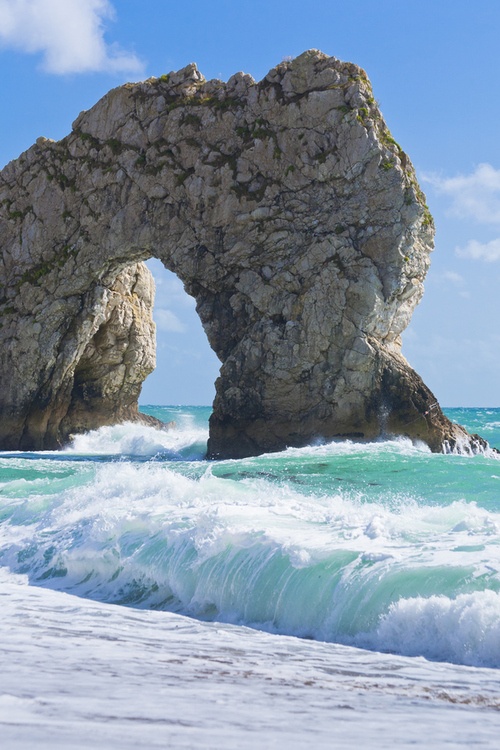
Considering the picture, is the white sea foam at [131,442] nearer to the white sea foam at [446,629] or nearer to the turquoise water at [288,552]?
the turquoise water at [288,552]

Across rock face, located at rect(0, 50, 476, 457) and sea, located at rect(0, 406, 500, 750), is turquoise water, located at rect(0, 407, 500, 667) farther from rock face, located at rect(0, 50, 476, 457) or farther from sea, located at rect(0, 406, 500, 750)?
rock face, located at rect(0, 50, 476, 457)

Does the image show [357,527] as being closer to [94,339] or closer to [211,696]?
[211,696]

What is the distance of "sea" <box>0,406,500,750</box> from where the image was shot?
331cm

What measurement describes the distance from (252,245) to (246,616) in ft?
54.8

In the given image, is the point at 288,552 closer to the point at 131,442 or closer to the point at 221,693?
the point at 221,693

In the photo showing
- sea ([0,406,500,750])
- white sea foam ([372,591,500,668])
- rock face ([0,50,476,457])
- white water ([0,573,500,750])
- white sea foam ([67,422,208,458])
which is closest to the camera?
white water ([0,573,500,750])

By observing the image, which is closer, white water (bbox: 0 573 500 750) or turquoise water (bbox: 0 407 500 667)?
white water (bbox: 0 573 500 750)

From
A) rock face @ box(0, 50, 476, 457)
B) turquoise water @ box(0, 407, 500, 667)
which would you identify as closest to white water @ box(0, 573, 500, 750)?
turquoise water @ box(0, 407, 500, 667)

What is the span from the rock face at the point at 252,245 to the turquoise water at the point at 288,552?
328 inches

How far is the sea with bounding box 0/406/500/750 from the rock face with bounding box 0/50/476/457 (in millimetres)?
9586

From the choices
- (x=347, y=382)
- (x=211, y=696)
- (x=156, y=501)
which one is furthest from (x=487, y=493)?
(x=347, y=382)

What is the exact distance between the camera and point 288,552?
6598 millimetres

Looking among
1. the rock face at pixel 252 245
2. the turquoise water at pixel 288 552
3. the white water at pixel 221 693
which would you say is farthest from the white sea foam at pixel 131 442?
the white water at pixel 221 693

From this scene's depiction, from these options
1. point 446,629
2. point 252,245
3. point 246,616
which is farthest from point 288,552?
point 252,245
